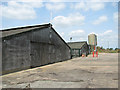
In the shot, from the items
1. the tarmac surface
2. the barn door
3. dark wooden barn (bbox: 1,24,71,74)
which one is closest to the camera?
the tarmac surface

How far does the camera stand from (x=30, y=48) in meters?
13.1

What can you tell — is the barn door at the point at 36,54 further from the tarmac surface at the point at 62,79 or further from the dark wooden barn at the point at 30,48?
the tarmac surface at the point at 62,79

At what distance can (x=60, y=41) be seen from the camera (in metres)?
20.7

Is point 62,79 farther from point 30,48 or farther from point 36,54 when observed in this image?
point 36,54

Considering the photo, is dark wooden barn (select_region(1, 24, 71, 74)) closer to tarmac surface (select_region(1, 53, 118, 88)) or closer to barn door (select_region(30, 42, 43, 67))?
barn door (select_region(30, 42, 43, 67))

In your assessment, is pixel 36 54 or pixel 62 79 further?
pixel 36 54

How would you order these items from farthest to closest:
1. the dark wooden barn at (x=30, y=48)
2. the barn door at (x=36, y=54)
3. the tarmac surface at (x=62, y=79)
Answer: the barn door at (x=36, y=54) → the dark wooden barn at (x=30, y=48) → the tarmac surface at (x=62, y=79)

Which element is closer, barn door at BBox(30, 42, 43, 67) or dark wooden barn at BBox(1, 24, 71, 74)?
dark wooden barn at BBox(1, 24, 71, 74)

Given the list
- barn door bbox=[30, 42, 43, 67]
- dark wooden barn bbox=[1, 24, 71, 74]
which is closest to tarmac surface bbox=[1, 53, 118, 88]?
dark wooden barn bbox=[1, 24, 71, 74]

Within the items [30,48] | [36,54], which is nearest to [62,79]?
[30,48]

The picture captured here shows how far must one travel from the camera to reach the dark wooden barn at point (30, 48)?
33.3 feet

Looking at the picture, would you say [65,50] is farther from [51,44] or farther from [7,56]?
[7,56]

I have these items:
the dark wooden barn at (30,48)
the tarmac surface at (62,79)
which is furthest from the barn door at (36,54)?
the tarmac surface at (62,79)

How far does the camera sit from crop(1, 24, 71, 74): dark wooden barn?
33.3 feet
